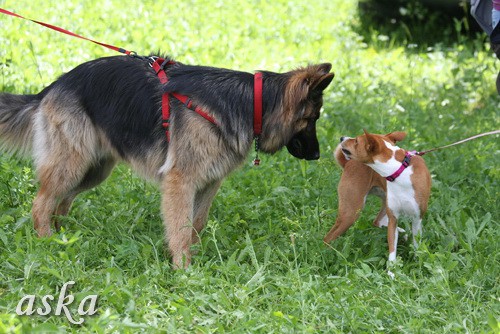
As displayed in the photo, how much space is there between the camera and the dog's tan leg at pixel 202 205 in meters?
5.59

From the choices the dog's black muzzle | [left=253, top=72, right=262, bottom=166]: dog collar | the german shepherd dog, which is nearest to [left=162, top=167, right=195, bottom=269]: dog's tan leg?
the german shepherd dog

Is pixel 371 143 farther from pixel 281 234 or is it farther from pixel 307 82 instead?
pixel 281 234

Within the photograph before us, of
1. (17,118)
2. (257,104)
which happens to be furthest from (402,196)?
(17,118)

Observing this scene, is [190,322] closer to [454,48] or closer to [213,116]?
[213,116]

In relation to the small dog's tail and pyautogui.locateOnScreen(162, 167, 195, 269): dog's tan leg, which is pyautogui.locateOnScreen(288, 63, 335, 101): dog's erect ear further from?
pyautogui.locateOnScreen(162, 167, 195, 269): dog's tan leg

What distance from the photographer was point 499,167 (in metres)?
6.81

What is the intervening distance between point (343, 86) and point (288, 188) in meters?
3.15

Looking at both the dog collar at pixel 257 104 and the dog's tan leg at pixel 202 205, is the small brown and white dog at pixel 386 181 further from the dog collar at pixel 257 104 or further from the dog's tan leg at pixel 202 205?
the dog's tan leg at pixel 202 205

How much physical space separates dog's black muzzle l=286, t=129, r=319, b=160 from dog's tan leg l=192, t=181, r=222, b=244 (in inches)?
22.8

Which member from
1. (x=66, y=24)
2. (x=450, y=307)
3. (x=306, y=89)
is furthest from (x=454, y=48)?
(x=450, y=307)

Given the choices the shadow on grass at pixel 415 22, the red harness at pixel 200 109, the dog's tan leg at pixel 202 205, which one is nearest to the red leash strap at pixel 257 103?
the red harness at pixel 200 109

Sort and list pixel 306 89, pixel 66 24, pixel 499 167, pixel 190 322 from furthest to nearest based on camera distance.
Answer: pixel 66 24, pixel 499 167, pixel 306 89, pixel 190 322

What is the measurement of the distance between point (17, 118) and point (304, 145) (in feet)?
6.44

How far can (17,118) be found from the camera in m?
5.68
